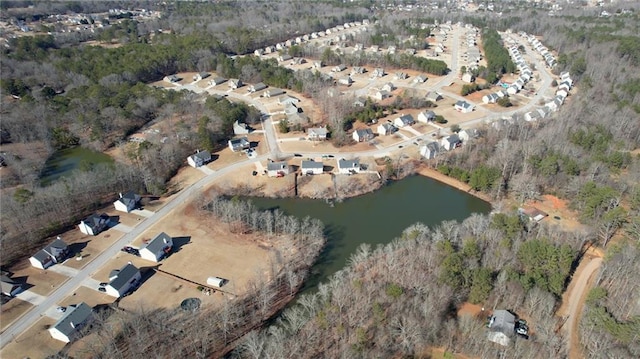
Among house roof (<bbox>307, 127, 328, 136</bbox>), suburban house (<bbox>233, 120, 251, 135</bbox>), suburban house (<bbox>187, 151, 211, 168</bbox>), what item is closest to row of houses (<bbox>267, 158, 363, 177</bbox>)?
house roof (<bbox>307, 127, 328, 136</bbox>)

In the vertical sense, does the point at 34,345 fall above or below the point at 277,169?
below

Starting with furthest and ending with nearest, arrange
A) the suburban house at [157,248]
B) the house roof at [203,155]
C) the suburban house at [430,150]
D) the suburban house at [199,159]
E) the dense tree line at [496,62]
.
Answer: the dense tree line at [496,62] → the suburban house at [430,150] → the house roof at [203,155] → the suburban house at [199,159] → the suburban house at [157,248]

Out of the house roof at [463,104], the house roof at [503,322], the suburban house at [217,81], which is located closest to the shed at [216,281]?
the house roof at [503,322]

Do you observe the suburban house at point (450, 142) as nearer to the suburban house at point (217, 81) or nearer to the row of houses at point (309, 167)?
the row of houses at point (309, 167)

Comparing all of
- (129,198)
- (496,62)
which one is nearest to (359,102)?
(496,62)

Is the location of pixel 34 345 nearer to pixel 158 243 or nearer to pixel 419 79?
pixel 158 243
